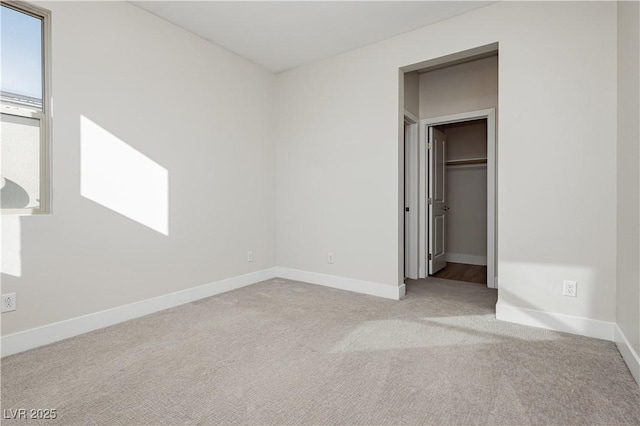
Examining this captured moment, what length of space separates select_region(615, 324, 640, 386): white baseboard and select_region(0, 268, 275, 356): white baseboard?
136 inches

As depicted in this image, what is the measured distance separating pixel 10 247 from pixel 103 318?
860 mm

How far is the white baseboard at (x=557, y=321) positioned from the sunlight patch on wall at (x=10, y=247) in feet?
12.3

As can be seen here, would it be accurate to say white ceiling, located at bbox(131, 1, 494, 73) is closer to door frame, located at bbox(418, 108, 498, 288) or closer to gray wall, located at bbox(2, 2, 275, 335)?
gray wall, located at bbox(2, 2, 275, 335)

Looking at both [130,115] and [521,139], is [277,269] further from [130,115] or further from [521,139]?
[521,139]

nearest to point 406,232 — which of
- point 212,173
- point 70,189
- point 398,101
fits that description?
point 398,101

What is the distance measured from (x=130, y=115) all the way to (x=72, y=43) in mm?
626

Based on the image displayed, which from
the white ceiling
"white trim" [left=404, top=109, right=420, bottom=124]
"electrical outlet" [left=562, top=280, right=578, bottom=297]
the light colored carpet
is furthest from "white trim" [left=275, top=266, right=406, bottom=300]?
the white ceiling

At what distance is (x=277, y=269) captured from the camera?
452 cm

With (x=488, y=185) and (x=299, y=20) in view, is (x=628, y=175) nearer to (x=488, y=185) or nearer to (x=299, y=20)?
(x=488, y=185)

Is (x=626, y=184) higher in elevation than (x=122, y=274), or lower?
higher

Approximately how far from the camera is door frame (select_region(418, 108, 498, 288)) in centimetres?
392

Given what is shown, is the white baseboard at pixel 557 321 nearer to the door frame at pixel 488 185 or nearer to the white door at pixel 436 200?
the door frame at pixel 488 185

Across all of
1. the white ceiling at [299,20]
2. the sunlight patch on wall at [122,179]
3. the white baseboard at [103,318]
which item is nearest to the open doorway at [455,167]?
the white ceiling at [299,20]

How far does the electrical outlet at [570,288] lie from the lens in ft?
8.39
